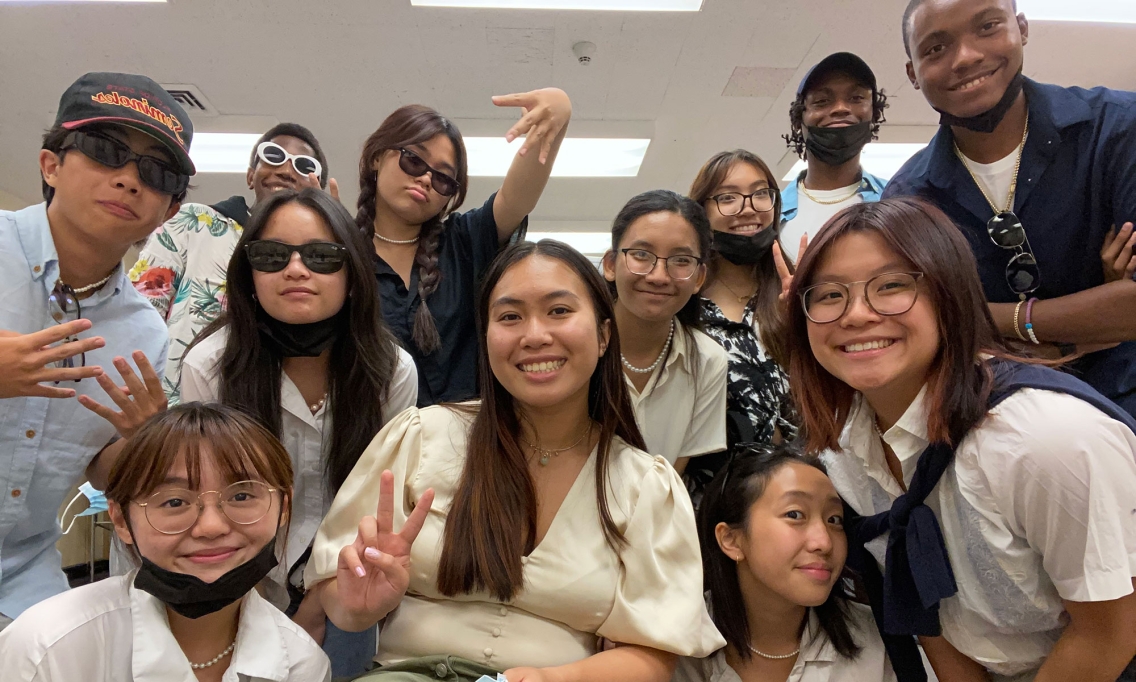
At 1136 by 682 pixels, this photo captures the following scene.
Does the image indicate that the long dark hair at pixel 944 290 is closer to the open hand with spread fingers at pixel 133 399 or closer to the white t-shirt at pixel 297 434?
the white t-shirt at pixel 297 434

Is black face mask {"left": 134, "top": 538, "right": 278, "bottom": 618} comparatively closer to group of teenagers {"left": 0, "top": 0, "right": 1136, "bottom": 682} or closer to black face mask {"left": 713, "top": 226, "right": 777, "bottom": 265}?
group of teenagers {"left": 0, "top": 0, "right": 1136, "bottom": 682}

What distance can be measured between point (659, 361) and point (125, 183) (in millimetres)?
1789

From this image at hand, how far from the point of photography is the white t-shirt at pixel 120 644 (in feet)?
4.58

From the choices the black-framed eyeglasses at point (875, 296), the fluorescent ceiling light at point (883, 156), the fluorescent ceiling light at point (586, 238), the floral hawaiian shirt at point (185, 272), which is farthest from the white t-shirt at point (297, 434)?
the fluorescent ceiling light at point (586, 238)

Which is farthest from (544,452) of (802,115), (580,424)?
(802,115)

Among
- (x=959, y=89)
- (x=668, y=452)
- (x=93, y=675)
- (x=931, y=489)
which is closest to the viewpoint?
(x=93, y=675)

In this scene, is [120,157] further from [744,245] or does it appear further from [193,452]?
[744,245]

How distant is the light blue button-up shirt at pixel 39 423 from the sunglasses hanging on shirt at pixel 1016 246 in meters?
2.72

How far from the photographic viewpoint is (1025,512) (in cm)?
149

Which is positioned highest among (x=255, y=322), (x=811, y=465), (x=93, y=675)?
(x=255, y=322)

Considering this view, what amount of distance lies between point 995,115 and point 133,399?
2.68 m

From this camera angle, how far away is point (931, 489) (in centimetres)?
167

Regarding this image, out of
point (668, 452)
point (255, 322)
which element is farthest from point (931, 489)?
point (255, 322)

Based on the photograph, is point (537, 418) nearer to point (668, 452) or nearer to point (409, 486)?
point (409, 486)
